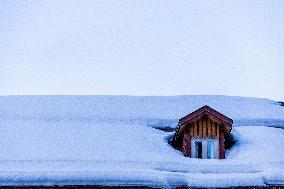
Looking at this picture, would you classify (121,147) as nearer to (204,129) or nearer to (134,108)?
(204,129)

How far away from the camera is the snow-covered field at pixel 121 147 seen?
1066cm

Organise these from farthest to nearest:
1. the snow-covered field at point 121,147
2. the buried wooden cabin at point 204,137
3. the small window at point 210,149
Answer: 1. the small window at point 210,149
2. the buried wooden cabin at point 204,137
3. the snow-covered field at point 121,147

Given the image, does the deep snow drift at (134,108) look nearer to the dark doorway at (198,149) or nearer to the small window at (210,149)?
the dark doorway at (198,149)

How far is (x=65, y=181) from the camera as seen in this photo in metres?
10.5

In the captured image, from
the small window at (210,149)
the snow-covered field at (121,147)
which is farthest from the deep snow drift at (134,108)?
the small window at (210,149)

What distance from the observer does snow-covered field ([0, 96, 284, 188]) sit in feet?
35.0

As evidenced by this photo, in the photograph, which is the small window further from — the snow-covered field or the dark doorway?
the snow-covered field

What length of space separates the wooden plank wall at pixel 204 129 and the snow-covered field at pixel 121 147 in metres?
0.78

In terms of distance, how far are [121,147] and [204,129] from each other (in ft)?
8.50

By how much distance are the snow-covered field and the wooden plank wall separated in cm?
78

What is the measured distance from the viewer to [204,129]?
1223 cm

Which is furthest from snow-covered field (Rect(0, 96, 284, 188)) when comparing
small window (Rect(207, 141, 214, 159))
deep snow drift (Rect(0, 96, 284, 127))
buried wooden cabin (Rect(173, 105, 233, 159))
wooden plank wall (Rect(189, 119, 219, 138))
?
wooden plank wall (Rect(189, 119, 219, 138))

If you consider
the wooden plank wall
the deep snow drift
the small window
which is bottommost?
the small window

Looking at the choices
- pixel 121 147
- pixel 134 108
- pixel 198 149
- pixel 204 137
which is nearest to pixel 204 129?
pixel 204 137
